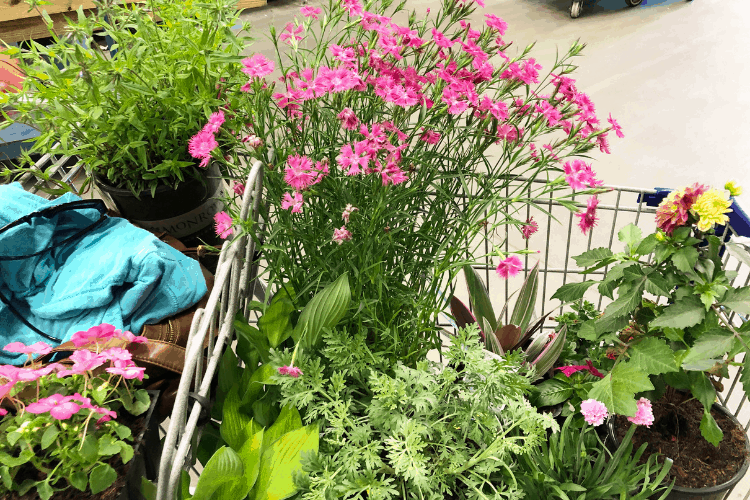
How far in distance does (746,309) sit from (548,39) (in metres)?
3.50

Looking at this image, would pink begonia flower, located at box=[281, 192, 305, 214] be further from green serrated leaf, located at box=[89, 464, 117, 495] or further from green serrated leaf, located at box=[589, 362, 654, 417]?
green serrated leaf, located at box=[589, 362, 654, 417]

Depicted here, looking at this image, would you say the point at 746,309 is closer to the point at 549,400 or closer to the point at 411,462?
the point at 549,400

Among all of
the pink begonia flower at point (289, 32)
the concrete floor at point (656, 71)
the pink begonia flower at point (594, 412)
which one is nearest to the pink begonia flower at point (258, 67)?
the pink begonia flower at point (289, 32)

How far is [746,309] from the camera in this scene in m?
0.92

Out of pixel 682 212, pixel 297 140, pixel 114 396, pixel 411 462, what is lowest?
pixel 411 462

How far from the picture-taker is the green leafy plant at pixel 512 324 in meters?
1.23

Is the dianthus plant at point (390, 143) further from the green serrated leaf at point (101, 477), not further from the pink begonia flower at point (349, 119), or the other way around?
the green serrated leaf at point (101, 477)

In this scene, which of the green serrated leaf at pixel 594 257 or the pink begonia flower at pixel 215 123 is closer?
the pink begonia flower at pixel 215 123

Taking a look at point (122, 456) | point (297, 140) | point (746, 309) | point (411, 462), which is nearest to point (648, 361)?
point (746, 309)

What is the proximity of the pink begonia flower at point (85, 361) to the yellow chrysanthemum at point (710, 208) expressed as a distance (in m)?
0.97

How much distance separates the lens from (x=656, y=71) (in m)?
3.60

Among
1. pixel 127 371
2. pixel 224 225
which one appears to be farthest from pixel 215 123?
pixel 127 371

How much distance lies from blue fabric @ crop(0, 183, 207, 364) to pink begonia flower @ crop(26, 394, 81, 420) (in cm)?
27

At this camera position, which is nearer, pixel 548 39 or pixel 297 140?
pixel 297 140
